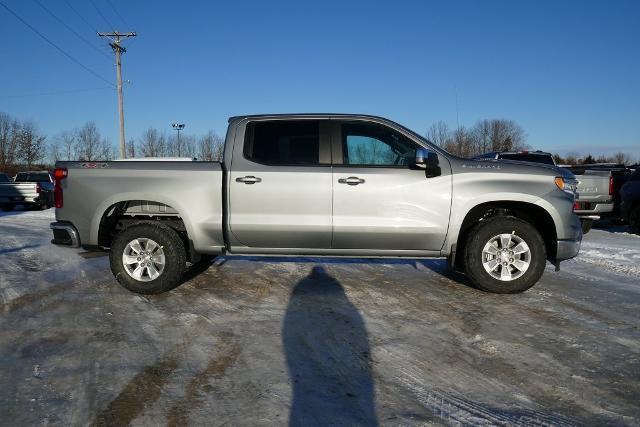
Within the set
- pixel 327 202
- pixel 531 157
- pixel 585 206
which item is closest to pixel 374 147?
pixel 327 202

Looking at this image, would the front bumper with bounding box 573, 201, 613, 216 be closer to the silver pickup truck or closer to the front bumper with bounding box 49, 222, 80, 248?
the silver pickup truck

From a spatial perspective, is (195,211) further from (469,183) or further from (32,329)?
(469,183)

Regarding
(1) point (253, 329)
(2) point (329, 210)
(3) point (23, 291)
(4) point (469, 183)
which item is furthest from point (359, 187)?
(3) point (23, 291)

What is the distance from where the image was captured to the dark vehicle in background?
10.1m

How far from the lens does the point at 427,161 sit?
471cm

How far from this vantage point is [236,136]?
203 inches

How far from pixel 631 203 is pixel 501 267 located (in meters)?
7.32

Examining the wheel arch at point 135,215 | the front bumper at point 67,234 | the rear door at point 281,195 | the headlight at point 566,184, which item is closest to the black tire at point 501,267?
the headlight at point 566,184

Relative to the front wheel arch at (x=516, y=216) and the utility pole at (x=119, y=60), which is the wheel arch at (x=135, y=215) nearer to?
the front wheel arch at (x=516, y=216)

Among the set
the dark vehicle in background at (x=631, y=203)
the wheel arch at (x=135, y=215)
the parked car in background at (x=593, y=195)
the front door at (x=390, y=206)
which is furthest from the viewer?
the dark vehicle in background at (x=631, y=203)

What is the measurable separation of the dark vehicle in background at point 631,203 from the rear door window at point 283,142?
8.66m

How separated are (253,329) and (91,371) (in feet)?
4.32

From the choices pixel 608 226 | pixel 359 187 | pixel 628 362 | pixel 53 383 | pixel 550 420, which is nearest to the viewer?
pixel 550 420

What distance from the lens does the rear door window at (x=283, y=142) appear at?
5078 millimetres
